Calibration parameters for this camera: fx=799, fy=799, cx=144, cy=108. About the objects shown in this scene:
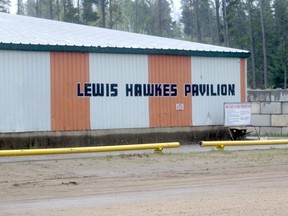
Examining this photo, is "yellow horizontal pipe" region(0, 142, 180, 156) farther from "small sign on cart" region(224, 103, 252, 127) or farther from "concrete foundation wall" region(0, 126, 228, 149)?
"small sign on cart" region(224, 103, 252, 127)

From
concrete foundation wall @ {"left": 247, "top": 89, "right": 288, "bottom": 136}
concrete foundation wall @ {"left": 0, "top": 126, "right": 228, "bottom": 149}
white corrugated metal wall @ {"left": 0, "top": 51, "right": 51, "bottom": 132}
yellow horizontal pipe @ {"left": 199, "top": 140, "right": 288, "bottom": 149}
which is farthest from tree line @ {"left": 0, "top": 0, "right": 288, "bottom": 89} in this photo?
white corrugated metal wall @ {"left": 0, "top": 51, "right": 51, "bottom": 132}

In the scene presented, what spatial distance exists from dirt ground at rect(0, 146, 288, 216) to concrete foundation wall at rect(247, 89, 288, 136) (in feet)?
31.4

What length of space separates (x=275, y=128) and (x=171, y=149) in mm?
9591

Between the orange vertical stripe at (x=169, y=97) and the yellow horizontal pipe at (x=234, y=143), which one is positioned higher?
the orange vertical stripe at (x=169, y=97)

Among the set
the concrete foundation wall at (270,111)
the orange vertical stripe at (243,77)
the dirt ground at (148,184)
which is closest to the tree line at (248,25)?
the concrete foundation wall at (270,111)

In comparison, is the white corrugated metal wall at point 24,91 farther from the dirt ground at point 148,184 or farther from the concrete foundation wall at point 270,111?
the concrete foundation wall at point 270,111

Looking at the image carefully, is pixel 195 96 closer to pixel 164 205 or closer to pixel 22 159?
pixel 22 159

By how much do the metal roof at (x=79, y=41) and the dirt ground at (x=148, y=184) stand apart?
5063 mm

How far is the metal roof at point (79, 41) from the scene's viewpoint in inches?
1079

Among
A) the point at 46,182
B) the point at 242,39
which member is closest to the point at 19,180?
the point at 46,182

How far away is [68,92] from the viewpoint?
2783 centimetres

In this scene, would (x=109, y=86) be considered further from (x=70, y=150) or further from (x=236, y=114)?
(x=236, y=114)

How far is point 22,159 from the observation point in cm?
2316

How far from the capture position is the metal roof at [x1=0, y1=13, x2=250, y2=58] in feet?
89.9
